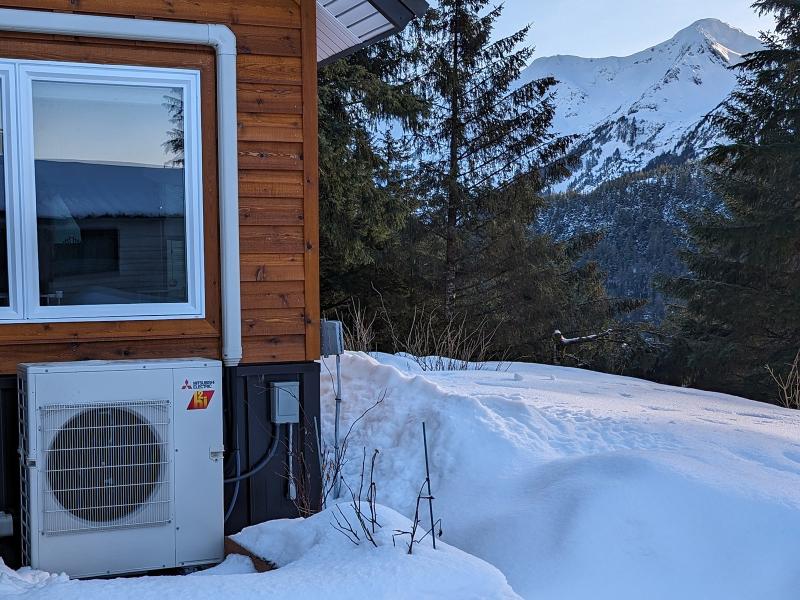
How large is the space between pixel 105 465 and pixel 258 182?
1.48 m

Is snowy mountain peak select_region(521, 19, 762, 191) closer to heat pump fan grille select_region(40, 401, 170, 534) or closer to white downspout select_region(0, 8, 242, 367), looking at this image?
white downspout select_region(0, 8, 242, 367)

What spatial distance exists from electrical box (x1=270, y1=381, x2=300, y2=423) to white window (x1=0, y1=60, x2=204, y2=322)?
56 cm

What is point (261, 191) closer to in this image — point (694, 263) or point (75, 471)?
point (75, 471)

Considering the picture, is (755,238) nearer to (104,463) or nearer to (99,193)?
(99,193)

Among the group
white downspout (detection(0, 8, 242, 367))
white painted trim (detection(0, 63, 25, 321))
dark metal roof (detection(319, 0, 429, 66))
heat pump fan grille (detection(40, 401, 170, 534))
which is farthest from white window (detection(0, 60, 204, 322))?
dark metal roof (detection(319, 0, 429, 66))

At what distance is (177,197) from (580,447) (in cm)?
258

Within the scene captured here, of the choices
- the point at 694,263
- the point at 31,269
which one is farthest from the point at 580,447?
the point at 694,263

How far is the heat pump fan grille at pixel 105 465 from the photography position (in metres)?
3.08

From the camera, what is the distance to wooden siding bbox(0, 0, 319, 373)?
3477mm

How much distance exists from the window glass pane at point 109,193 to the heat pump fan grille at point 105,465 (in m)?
0.58

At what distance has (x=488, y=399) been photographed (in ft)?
16.5

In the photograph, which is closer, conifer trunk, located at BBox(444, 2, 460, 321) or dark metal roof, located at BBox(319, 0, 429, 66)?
dark metal roof, located at BBox(319, 0, 429, 66)

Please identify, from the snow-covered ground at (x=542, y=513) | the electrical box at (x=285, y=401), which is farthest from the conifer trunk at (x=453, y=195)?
the electrical box at (x=285, y=401)

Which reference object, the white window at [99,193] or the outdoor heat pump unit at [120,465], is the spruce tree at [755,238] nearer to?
the white window at [99,193]
